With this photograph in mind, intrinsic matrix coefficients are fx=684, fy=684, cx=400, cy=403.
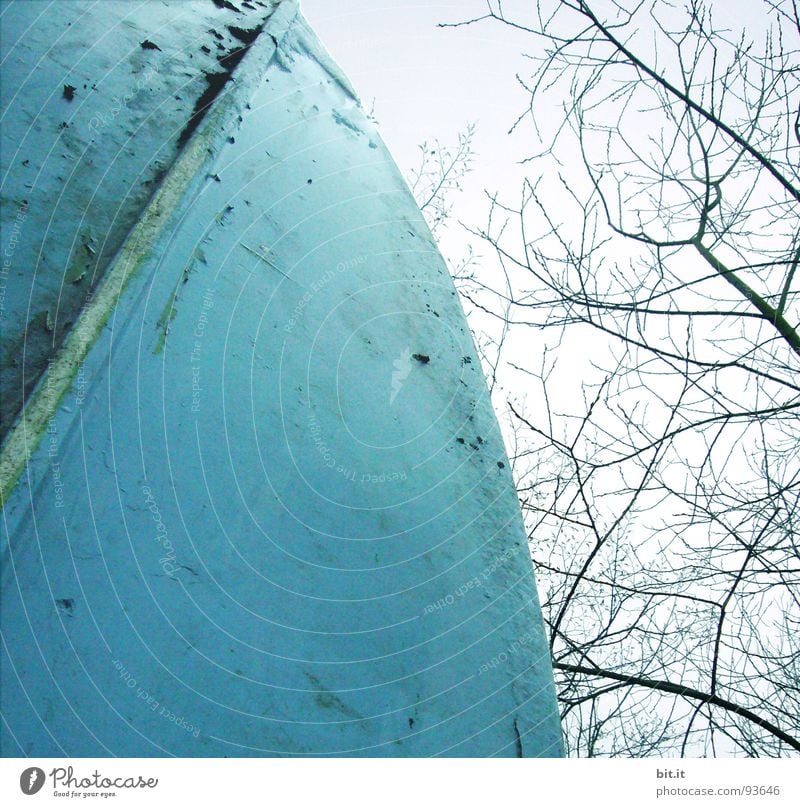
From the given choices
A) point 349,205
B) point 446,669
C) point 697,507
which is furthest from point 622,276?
point 446,669

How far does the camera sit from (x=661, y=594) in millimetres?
1946

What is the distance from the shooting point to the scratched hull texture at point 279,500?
87cm

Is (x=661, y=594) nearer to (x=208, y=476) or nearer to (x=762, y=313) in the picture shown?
(x=762, y=313)

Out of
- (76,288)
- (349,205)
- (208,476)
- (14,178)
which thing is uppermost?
(349,205)

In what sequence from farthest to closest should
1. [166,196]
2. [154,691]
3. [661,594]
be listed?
1. [661,594]
2. [166,196]
3. [154,691]

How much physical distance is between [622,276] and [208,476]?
127 centimetres

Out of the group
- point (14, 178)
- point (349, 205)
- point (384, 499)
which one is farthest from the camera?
point (349, 205)

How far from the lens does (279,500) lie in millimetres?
1091
